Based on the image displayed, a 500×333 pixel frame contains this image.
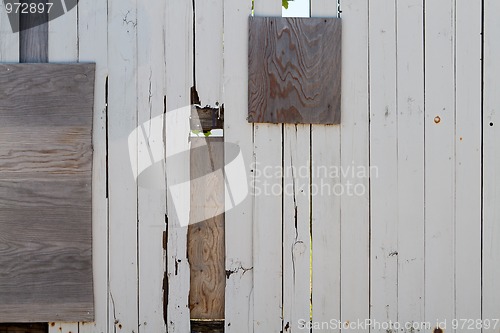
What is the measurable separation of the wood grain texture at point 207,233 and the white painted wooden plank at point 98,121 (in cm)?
42

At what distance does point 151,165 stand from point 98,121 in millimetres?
331

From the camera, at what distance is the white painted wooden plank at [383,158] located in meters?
2.58

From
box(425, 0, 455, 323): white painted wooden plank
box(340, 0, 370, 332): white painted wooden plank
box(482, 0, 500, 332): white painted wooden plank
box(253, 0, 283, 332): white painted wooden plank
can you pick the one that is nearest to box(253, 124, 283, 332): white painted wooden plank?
box(253, 0, 283, 332): white painted wooden plank

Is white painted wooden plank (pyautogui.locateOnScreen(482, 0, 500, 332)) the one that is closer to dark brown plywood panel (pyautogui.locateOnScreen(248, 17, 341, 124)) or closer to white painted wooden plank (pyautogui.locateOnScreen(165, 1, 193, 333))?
dark brown plywood panel (pyautogui.locateOnScreen(248, 17, 341, 124))

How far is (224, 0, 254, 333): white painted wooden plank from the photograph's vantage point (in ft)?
8.43

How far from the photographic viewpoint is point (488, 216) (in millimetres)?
2605

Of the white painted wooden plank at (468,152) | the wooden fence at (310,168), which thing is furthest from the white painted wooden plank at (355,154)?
the white painted wooden plank at (468,152)

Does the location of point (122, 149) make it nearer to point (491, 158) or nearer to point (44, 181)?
point (44, 181)

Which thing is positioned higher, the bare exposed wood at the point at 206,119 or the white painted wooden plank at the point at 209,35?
the white painted wooden plank at the point at 209,35

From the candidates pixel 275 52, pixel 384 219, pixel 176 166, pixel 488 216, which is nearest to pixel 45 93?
pixel 176 166

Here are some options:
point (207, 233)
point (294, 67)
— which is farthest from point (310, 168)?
point (207, 233)

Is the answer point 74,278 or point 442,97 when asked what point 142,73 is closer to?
point 74,278

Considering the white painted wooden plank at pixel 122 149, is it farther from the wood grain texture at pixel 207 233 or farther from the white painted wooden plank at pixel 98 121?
the wood grain texture at pixel 207 233

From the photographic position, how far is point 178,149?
2.59 m
